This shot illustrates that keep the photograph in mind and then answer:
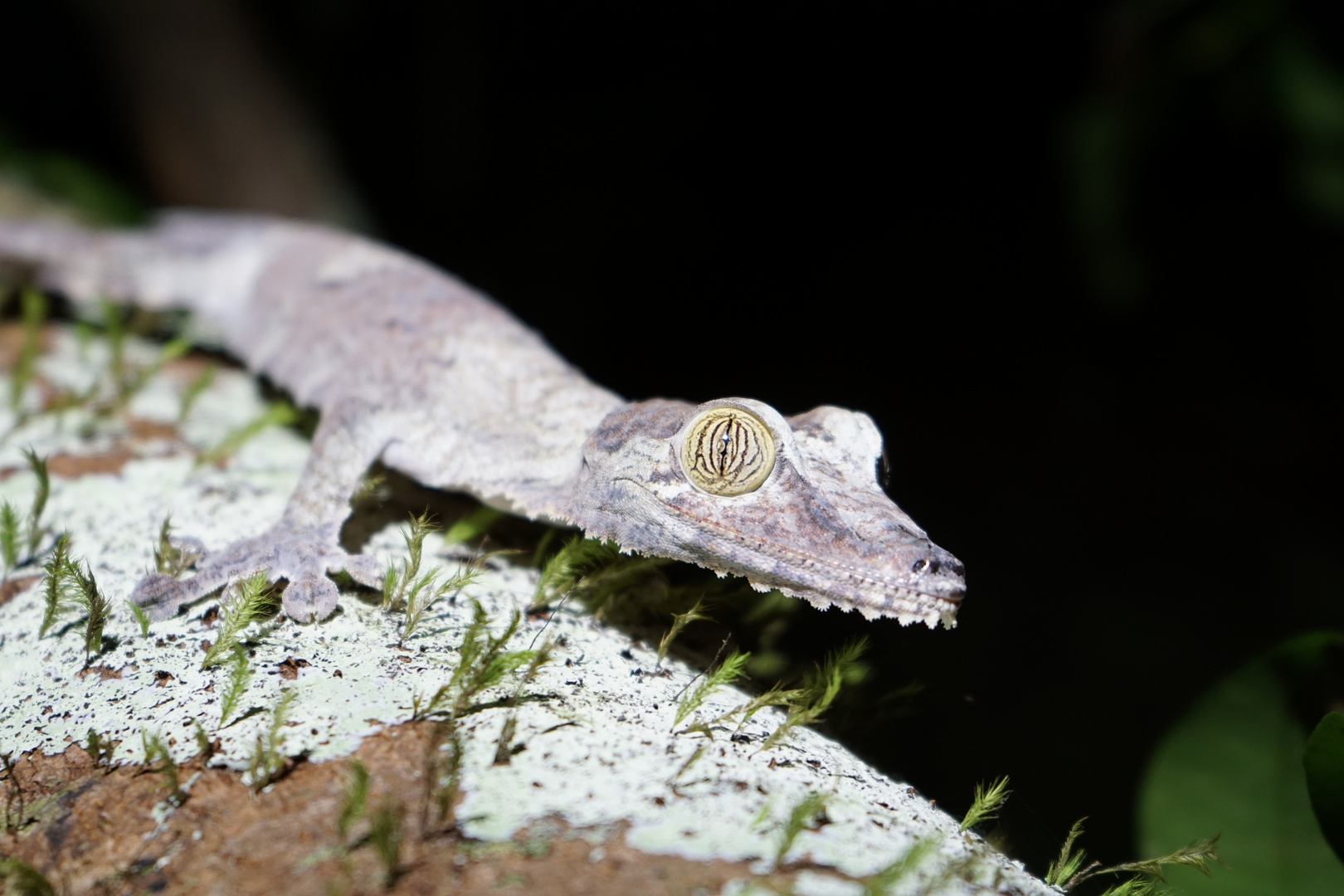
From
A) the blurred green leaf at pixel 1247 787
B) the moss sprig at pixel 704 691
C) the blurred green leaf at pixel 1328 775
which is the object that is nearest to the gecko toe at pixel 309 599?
the moss sprig at pixel 704 691

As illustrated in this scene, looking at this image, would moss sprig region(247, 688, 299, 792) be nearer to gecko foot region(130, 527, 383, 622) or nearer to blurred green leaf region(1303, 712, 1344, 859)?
gecko foot region(130, 527, 383, 622)

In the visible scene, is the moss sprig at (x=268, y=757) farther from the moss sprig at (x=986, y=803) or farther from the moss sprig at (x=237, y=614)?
the moss sprig at (x=986, y=803)

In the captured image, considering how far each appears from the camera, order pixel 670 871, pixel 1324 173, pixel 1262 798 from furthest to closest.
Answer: pixel 1324 173 → pixel 1262 798 → pixel 670 871

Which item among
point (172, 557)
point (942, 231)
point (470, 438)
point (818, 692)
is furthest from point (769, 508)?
point (942, 231)

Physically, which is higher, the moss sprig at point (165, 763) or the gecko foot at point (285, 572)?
the gecko foot at point (285, 572)

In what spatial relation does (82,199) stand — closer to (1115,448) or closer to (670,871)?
(670,871)

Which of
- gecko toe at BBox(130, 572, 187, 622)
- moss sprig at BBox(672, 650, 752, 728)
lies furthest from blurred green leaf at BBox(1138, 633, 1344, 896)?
gecko toe at BBox(130, 572, 187, 622)

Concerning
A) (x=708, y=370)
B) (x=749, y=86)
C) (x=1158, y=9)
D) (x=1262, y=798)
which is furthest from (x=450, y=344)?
(x=749, y=86)

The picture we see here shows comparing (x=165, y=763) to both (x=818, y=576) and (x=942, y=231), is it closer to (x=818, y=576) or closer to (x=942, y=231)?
(x=818, y=576)
